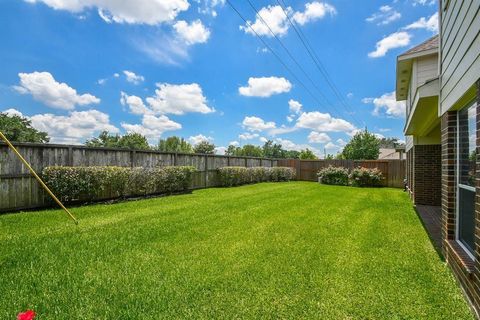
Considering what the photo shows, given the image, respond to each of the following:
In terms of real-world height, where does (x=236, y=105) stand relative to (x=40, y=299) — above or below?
above

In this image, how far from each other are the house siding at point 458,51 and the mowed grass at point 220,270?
2177mm

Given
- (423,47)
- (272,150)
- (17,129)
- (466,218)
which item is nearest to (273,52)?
(423,47)

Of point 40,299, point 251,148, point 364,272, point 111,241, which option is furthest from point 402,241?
point 251,148

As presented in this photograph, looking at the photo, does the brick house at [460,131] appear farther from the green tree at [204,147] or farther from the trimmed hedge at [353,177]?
the green tree at [204,147]

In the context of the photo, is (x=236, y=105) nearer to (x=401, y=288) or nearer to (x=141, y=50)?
(x=141, y=50)

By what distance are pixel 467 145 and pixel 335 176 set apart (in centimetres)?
1555

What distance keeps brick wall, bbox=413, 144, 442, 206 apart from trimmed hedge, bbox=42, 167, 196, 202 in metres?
8.52

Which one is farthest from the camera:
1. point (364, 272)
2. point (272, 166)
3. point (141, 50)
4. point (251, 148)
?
point (251, 148)

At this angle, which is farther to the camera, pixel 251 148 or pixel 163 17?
pixel 251 148

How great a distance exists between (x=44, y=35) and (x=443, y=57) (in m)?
9.77

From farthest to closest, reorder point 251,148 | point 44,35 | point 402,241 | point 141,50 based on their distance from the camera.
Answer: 1. point 251,148
2. point 141,50
3. point 44,35
4. point 402,241

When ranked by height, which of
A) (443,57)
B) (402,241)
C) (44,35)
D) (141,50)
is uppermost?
(141,50)

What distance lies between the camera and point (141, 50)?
1121 centimetres

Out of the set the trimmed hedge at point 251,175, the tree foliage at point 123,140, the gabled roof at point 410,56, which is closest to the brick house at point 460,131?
the gabled roof at point 410,56
